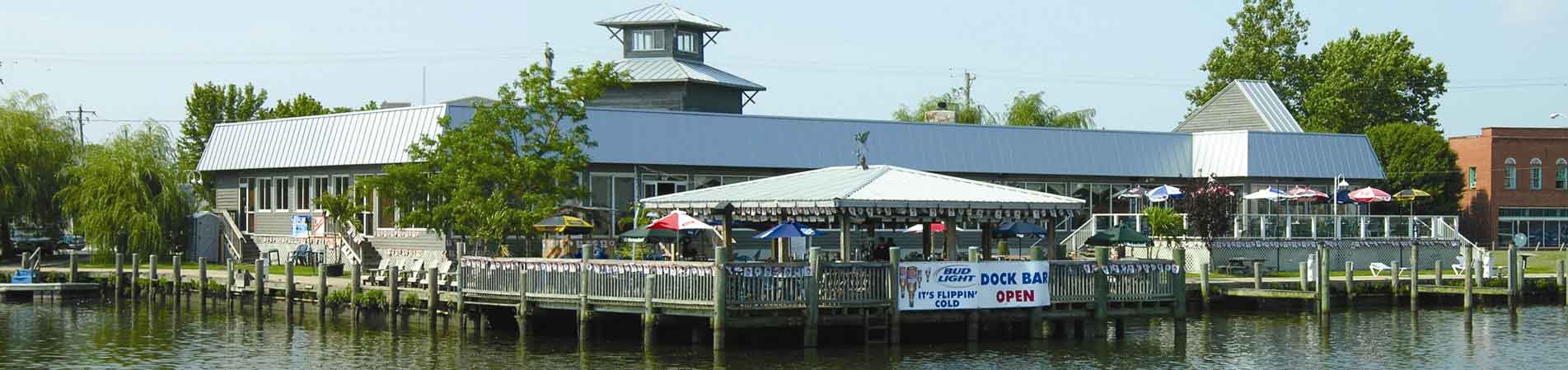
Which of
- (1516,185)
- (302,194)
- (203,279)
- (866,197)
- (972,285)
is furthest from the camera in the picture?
(1516,185)

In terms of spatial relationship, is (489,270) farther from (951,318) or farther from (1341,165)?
(1341,165)

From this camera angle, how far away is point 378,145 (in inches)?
2138

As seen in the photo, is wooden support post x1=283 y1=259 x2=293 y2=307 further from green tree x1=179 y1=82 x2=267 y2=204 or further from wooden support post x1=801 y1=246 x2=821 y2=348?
green tree x1=179 y1=82 x2=267 y2=204

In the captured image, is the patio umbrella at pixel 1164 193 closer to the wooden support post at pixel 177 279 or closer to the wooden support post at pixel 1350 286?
the wooden support post at pixel 1350 286

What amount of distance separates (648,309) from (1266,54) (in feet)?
227

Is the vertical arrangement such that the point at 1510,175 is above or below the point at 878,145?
below

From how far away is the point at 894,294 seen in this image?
3509 cm

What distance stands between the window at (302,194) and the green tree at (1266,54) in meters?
54.2

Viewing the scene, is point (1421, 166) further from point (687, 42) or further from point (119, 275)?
point (119, 275)

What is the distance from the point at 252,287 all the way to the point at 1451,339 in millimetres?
29546

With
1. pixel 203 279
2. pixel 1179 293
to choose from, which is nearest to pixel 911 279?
pixel 1179 293

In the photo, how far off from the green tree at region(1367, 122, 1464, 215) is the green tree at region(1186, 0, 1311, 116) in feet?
46.6

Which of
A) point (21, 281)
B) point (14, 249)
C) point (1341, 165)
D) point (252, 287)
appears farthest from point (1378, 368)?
point (14, 249)

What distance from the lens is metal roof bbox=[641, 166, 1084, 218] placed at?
3672cm
